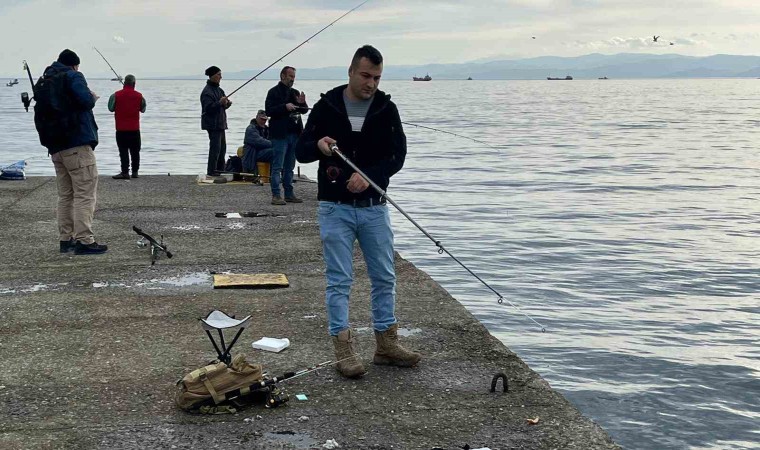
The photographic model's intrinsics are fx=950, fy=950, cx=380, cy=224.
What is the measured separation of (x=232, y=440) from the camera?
4.50 meters

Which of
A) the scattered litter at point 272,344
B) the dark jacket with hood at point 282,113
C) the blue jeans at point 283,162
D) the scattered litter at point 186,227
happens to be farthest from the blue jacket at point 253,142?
the scattered litter at point 272,344

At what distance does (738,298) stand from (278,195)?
5777mm

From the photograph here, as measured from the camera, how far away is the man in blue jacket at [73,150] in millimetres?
8477

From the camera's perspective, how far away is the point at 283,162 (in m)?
12.4

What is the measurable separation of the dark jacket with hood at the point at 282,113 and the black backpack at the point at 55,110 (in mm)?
3416

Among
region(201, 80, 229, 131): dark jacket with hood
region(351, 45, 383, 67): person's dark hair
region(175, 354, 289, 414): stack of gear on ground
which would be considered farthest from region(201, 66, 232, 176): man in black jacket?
region(175, 354, 289, 414): stack of gear on ground

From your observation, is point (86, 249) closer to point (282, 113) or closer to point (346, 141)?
point (282, 113)

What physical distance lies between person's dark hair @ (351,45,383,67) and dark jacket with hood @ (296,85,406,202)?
0.22 m

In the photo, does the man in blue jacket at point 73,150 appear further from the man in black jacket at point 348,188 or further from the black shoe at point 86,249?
the man in black jacket at point 348,188

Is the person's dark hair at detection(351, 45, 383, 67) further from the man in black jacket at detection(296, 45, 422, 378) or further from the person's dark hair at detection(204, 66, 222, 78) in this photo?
the person's dark hair at detection(204, 66, 222, 78)

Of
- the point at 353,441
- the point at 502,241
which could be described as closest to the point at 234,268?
the point at 353,441

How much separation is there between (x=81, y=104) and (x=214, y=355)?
3.74 meters

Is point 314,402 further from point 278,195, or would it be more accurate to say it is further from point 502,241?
point 502,241

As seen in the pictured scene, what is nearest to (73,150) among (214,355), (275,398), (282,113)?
(282,113)
